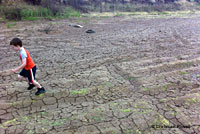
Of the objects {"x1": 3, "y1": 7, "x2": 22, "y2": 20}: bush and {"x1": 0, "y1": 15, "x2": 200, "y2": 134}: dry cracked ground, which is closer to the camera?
{"x1": 0, "y1": 15, "x2": 200, "y2": 134}: dry cracked ground

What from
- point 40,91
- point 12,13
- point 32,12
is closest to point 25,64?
point 40,91

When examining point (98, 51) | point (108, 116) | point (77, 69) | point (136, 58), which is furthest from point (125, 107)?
point (98, 51)

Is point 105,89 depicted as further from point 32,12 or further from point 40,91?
point 32,12

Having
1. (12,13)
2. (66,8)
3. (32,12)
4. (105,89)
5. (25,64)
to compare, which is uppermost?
(66,8)

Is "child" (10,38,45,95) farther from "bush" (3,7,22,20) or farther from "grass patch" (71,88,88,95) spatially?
"bush" (3,7,22,20)

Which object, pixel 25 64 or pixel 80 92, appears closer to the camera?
pixel 25 64

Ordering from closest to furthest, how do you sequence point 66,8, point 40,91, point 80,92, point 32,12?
point 40,91 < point 80,92 < point 32,12 < point 66,8

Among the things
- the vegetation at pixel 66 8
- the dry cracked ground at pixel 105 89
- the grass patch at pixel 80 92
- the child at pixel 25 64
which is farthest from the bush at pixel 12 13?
the grass patch at pixel 80 92

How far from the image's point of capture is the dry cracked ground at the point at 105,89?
11.0 feet

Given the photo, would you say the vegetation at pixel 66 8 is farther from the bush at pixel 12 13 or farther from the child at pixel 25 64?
the child at pixel 25 64

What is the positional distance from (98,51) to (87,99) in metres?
3.19

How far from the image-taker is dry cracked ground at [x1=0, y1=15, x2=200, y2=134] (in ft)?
11.0

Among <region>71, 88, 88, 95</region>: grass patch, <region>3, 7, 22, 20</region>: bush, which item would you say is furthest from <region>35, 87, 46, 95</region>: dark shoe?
<region>3, 7, 22, 20</region>: bush

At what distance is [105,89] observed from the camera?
4504 mm
